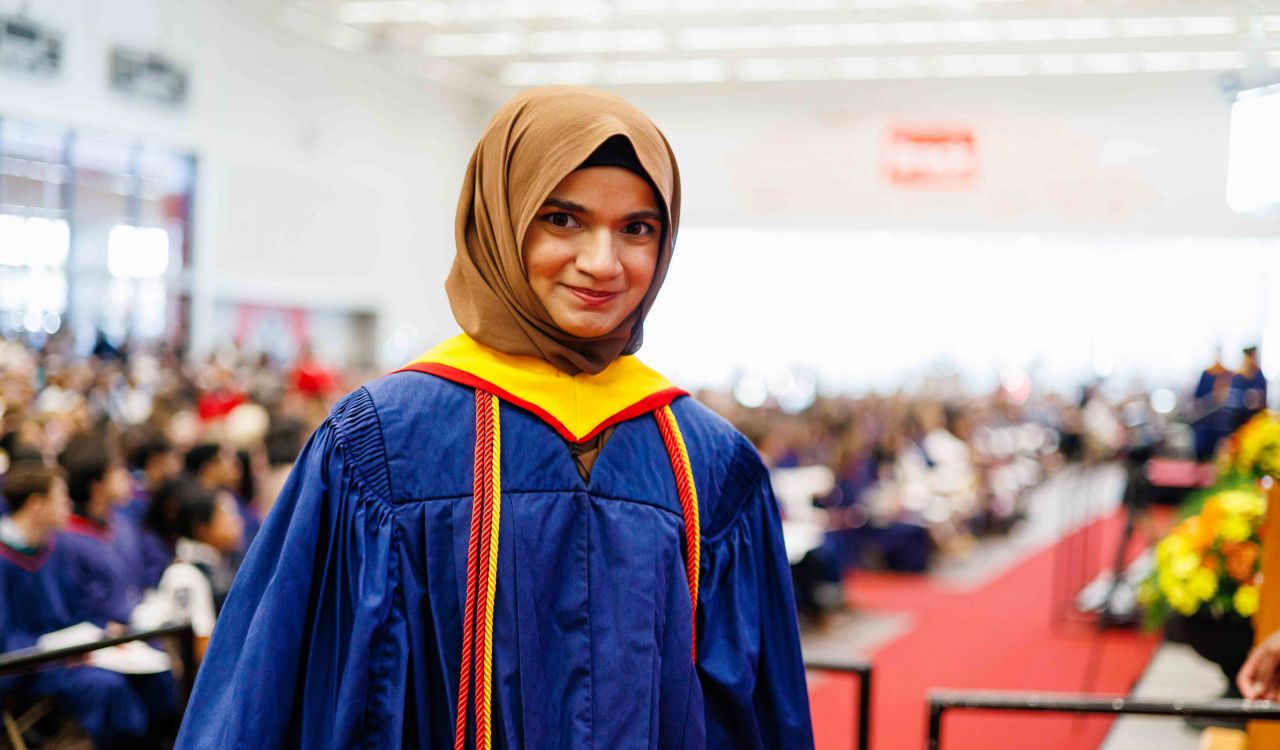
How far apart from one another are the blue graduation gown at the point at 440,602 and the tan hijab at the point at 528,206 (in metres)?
0.10

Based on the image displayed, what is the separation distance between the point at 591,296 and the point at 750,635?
0.48 m

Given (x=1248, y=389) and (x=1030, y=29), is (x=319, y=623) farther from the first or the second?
(x=1030, y=29)

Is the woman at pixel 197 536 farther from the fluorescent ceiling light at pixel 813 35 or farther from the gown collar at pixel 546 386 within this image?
the fluorescent ceiling light at pixel 813 35

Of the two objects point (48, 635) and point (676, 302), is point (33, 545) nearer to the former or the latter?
point (48, 635)

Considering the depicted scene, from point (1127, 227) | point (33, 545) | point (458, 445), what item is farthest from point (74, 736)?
point (1127, 227)

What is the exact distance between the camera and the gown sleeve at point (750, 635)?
1.41 metres

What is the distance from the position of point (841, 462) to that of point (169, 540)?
5.27 m

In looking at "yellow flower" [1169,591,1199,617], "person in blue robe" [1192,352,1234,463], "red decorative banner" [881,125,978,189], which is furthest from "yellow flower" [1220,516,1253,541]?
"red decorative banner" [881,125,978,189]

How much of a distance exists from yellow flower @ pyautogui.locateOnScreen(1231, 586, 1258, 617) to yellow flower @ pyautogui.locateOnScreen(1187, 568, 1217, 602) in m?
0.06

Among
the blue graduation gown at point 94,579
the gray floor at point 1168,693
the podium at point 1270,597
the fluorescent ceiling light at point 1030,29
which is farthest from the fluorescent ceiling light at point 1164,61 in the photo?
the blue graduation gown at point 94,579

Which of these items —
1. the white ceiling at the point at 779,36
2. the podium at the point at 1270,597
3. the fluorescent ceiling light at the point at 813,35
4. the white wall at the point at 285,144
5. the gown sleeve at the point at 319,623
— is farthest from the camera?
the fluorescent ceiling light at the point at 813,35

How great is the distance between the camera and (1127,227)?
1356cm

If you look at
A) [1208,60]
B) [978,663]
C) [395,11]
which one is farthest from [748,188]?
[978,663]

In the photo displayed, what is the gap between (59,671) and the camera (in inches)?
137
